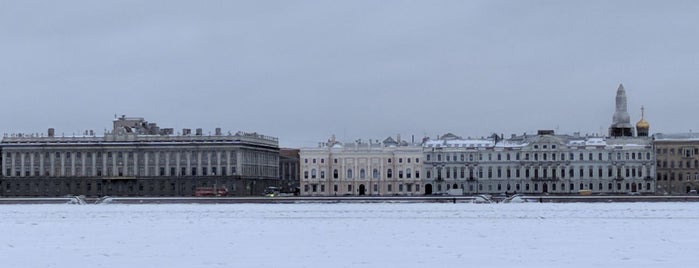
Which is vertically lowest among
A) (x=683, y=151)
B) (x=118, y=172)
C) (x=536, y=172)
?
(x=536, y=172)

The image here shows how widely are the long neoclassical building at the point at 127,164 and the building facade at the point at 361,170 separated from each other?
5.39 meters

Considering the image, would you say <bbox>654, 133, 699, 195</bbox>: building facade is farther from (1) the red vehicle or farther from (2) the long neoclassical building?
(1) the red vehicle

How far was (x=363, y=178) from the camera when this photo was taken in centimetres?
14038

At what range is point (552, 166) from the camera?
453ft

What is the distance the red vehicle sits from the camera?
13155cm

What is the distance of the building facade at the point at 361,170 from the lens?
458 feet

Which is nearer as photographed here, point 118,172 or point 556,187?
point 556,187

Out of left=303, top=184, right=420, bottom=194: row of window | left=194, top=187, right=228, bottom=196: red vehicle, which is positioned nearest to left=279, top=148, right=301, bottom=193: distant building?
left=303, top=184, right=420, bottom=194: row of window

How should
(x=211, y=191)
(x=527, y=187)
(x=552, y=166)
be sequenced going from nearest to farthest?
(x=211, y=191) → (x=552, y=166) → (x=527, y=187)

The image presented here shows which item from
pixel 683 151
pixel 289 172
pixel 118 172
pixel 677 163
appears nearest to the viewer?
pixel 683 151
